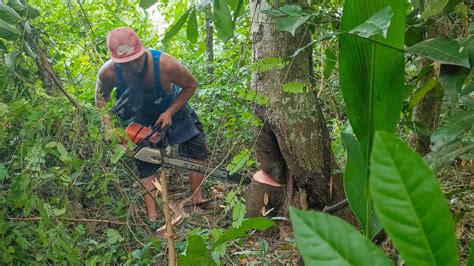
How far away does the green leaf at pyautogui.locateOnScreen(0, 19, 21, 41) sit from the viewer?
4.67 ft

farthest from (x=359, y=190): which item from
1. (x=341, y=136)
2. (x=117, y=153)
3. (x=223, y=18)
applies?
(x=117, y=153)

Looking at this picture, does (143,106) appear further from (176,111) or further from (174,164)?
(174,164)

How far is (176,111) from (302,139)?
118 centimetres

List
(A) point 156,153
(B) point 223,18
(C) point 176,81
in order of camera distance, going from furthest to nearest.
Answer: (C) point 176,81, (A) point 156,153, (B) point 223,18

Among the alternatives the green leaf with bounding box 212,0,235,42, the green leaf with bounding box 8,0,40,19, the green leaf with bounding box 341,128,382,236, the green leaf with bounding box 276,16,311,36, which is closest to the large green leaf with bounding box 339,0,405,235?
the green leaf with bounding box 341,128,382,236

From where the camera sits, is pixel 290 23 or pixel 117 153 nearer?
pixel 290 23

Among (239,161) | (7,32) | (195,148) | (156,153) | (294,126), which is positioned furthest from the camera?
(195,148)

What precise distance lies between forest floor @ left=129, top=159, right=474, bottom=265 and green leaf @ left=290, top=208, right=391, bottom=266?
751mm

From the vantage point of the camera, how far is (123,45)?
301 centimetres

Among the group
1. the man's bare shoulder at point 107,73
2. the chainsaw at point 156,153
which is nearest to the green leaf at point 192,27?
the chainsaw at point 156,153

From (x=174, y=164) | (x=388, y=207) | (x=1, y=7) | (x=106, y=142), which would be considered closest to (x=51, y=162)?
(x=106, y=142)

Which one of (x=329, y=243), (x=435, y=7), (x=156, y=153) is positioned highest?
Result: (x=435, y=7)

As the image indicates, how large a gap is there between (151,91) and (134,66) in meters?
0.22

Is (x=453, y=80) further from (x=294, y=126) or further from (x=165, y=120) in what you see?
(x=165, y=120)
